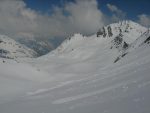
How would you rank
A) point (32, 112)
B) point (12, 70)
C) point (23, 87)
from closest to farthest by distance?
point (32, 112)
point (23, 87)
point (12, 70)

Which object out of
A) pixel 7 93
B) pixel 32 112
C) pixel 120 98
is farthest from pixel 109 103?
pixel 7 93

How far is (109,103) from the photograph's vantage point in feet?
56.6

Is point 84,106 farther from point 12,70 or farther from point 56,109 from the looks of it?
point 12,70

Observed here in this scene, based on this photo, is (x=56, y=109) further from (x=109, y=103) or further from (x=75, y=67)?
(x=75, y=67)

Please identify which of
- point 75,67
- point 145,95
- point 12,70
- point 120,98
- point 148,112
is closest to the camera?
point 148,112

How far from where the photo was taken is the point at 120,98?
17.8 meters

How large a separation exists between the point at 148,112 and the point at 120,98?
545 cm

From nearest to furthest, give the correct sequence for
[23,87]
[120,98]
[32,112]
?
[120,98], [32,112], [23,87]

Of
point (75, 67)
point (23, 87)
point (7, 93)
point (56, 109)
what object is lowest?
point (56, 109)

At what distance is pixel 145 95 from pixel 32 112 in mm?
9070

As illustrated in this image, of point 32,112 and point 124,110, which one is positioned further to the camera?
point 32,112

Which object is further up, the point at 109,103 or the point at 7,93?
the point at 7,93

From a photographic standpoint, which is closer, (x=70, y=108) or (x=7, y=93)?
(x=70, y=108)

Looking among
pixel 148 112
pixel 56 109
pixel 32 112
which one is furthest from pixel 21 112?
pixel 148 112
